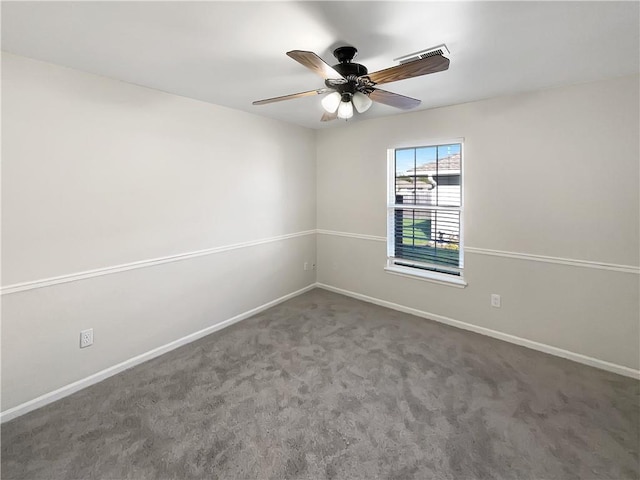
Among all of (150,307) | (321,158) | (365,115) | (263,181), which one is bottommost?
(150,307)

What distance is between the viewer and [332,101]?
196 centimetres

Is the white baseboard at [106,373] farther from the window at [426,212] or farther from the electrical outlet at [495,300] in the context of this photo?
the electrical outlet at [495,300]

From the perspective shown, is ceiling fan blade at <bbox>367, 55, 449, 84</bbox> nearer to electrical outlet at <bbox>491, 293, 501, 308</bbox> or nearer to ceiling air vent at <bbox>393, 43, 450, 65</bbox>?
ceiling air vent at <bbox>393, 43, 450, 65</bbox>

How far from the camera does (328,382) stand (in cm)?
240

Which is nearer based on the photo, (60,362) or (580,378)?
(60,362)

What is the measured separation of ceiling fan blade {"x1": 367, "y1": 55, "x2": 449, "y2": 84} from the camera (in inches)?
58.3

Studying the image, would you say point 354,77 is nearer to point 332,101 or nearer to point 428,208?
point 332,101

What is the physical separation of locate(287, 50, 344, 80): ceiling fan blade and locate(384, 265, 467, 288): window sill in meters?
2.45

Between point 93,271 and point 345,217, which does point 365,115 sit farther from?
point 93,271

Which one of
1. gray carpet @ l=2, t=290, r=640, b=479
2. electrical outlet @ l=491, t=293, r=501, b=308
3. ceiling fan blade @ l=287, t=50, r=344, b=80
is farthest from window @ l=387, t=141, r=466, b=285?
ceiling fan blade @ l=287, t=50, r=344, b=80

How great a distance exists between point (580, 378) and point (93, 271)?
3909 millimetres

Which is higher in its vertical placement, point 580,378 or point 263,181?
point 263,181

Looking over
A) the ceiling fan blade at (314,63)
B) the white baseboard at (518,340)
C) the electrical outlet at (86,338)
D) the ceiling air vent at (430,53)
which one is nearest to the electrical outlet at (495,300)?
the white baseboard at (518,340)

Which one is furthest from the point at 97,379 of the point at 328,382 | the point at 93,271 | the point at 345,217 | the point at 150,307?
the point at 345,217
